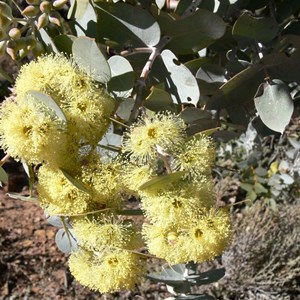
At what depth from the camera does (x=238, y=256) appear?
334 cm

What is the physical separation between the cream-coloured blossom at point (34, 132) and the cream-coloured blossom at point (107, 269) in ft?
0.62

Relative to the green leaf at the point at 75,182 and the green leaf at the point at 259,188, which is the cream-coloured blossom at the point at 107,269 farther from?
the green leaf at the point at 259,188

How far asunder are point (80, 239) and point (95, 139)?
165 millimetres

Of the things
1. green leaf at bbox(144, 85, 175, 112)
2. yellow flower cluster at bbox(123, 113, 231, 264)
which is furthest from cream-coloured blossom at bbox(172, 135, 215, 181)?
green leaf at bbox(144, 85, 175, 112)

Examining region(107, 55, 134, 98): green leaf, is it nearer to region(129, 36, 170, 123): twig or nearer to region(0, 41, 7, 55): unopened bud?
region(129, 36, 170, 123): twig

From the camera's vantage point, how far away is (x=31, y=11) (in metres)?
0.99

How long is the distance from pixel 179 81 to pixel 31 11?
0.29 m

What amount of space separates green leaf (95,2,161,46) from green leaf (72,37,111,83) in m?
0.15

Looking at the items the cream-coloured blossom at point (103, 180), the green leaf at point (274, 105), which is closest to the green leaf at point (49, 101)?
the cream-coloured blossom at point (103, 180)

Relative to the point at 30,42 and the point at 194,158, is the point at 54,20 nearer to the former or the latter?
the point at 30,42

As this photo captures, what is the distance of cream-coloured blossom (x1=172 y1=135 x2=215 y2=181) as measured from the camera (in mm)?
815

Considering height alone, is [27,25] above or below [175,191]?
above

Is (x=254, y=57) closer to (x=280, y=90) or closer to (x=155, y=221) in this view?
(x=280, y=90)

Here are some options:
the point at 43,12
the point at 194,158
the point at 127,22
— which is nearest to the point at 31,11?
the point at 43,12
